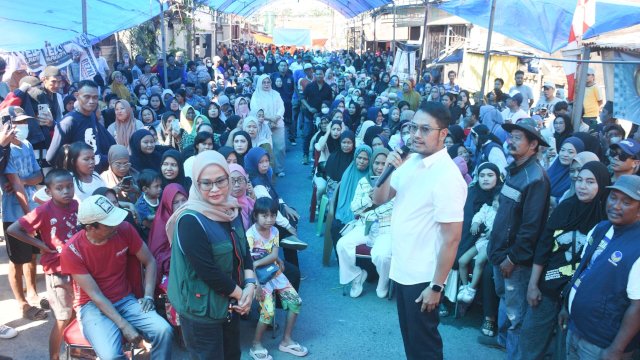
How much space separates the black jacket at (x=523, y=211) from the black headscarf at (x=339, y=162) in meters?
3.21

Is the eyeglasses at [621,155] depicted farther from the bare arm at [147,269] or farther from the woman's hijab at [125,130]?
the woman's hijab at [125,130]

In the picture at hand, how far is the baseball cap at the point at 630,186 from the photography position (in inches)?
103

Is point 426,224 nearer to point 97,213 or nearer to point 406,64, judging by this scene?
point 97,213

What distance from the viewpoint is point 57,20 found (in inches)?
286

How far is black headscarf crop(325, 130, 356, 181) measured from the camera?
6.60 meters

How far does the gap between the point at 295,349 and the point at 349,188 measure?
2.20 meters

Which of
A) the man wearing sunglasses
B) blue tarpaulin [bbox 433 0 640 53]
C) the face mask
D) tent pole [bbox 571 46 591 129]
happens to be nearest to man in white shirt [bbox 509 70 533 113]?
blue tarpaulin [bbox 433 0 640 53]

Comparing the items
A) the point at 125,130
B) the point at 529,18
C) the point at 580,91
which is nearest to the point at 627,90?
the point at 580,91

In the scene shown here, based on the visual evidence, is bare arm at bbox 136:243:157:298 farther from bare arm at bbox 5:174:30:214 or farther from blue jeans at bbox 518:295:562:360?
blue jeans at bbox 518:295:562:360

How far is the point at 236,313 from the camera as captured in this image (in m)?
2.76

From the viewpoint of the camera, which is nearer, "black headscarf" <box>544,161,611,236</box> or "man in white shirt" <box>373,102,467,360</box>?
"man in white shirt" <box>373,102,467,360</box>

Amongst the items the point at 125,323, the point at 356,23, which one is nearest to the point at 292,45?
the point at 356,23

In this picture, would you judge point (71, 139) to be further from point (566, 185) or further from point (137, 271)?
point (566, 185)

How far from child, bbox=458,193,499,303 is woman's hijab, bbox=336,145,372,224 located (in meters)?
1.49
